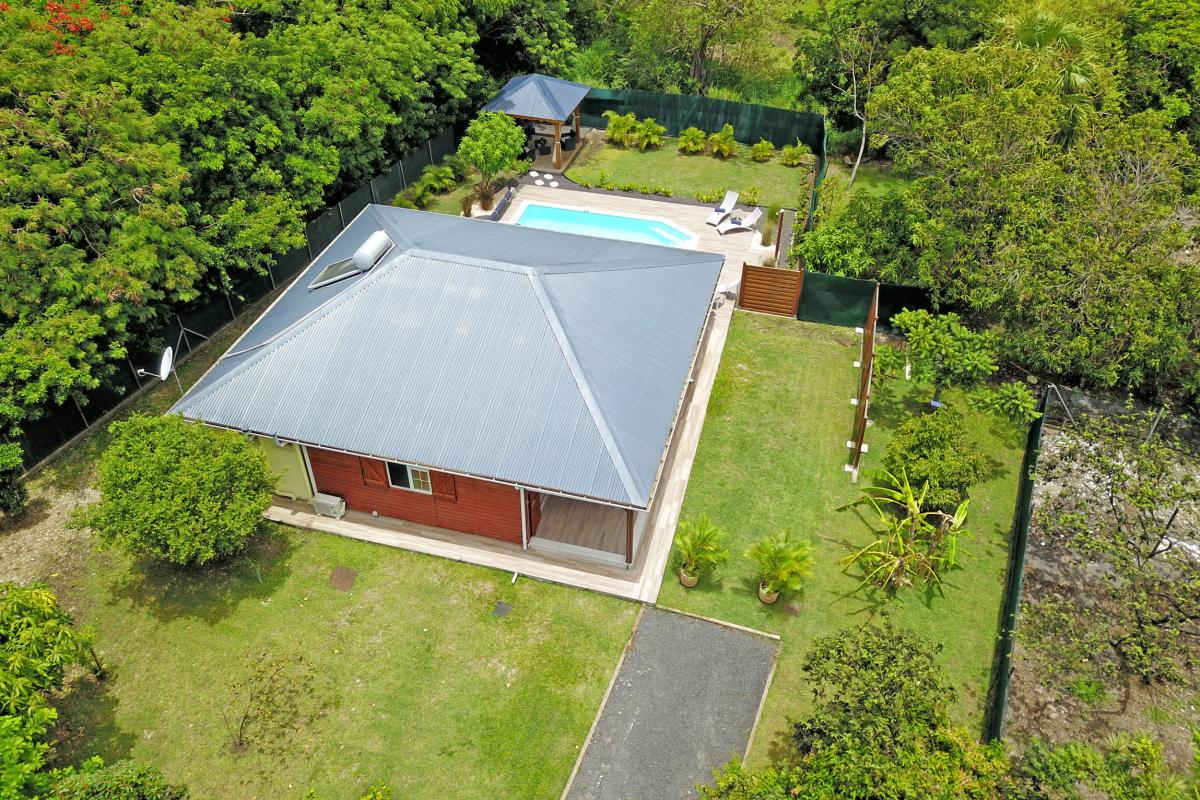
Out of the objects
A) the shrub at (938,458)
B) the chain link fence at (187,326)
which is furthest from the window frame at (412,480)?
the shrub at (938,458)

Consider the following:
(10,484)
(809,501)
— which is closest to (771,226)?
(809,501)

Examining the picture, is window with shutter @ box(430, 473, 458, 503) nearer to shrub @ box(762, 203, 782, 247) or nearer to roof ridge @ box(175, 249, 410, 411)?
roof ridge @ box(175, 249, 410, 411)

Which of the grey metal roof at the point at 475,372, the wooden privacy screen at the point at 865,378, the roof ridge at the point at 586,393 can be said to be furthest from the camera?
the wooden privacy screen at the point at 865,378

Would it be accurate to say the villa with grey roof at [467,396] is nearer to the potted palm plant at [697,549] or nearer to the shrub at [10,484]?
the potted palm plant at [697,549]

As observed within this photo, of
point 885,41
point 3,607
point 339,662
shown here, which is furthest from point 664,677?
point 885,41

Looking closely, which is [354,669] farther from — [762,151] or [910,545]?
[762,151]

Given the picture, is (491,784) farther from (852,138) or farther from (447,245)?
(852,138)

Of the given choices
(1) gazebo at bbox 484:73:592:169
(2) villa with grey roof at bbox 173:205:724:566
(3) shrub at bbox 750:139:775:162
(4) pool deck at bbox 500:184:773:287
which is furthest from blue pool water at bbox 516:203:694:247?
(2) villa with grey roof at bbox 173:205:724:566
